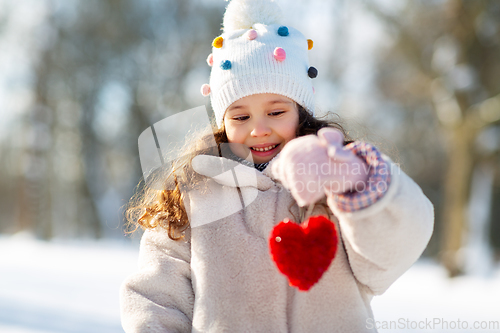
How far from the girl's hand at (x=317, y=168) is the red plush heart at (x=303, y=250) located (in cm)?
18

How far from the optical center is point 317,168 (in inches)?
40.1

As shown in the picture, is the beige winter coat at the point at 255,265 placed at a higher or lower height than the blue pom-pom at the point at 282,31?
lower

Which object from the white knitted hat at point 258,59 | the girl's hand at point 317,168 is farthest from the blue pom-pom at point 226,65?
the girl's hand at point 317,168

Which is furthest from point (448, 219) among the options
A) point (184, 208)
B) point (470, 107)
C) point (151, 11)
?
point (151, 11)

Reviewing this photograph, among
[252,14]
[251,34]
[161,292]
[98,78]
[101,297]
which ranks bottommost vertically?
[161,292]

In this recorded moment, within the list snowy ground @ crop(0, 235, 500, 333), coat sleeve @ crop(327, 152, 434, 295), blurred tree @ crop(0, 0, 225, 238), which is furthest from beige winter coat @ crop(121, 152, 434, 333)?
blurred tree @ crop(0, 0, 225, 238)

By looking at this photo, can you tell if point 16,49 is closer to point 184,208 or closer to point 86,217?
point 86,217

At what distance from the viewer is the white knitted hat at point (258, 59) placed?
1.77 metres

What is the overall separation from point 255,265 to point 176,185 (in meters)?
0.51

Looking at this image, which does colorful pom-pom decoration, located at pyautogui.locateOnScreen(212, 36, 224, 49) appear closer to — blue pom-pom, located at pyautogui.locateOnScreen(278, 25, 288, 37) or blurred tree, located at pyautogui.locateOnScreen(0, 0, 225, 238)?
blue pom-pom, located at pyautogui.locateOnScreen(278, 25, 288, 37)

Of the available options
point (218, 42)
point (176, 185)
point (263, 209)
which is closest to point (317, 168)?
point (263, 209)

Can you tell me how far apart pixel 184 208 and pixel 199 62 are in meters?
10.1

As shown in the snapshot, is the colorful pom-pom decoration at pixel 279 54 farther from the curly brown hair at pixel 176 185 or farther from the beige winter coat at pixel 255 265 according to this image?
the beige winter coat at pixel 255 265

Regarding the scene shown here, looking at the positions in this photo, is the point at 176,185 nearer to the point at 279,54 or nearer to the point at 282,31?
the point at 279,54
